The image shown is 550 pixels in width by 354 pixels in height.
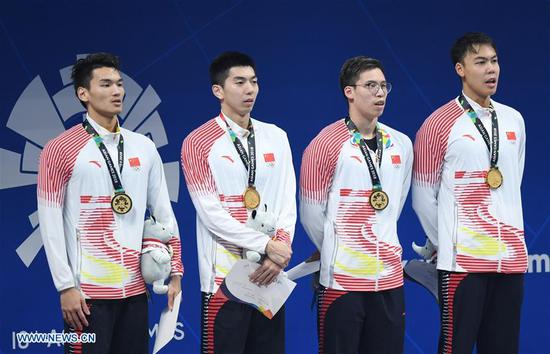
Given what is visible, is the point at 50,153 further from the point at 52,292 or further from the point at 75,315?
the point at 52,292

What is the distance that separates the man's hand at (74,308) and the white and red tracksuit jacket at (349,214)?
1.15m

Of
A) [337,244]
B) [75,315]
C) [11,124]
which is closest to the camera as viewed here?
[75,315]

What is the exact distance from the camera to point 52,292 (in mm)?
6133

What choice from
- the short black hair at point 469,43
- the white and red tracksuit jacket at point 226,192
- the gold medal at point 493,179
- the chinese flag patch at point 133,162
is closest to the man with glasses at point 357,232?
the white and red tracksuit jacket at point 226,192

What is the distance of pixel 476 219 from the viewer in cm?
494

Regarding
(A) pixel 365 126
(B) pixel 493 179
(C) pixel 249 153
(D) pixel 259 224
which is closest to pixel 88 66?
(C) pixel 249 153

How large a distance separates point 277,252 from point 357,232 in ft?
1.40

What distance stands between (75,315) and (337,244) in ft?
4.13

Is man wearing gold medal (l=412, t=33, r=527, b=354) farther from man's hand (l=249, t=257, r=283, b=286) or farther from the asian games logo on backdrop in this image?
the asian games logo on backdrop

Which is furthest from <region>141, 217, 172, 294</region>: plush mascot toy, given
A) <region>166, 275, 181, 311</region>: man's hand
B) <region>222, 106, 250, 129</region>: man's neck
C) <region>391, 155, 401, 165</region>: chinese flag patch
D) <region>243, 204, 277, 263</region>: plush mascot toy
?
<region>391, 155, 401, 165</region>: chinese flag patch

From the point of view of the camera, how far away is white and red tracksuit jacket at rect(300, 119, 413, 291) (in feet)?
15.8

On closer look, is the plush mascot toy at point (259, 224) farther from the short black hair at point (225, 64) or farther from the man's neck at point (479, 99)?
the man's neck at point (479, 99)

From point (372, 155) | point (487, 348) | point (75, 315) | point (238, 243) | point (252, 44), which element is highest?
point (252, 44)

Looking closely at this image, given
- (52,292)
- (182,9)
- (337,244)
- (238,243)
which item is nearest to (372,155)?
(337,244)
